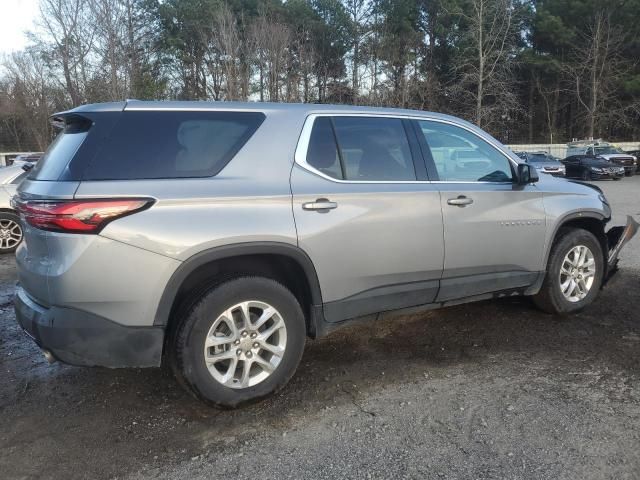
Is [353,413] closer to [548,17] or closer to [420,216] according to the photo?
[420,216]

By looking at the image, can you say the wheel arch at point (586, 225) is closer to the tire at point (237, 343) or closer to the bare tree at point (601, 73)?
the tire at point (237, 343)

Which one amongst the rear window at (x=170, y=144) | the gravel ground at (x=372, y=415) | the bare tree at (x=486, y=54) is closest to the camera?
the gravel ground at (x=372, y=415)

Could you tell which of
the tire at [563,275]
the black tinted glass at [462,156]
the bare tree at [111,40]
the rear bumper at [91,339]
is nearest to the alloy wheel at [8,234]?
the rear bumper at [91,339]

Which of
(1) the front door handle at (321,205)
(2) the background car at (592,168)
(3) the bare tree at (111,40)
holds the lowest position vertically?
(2) the background car at (592,168)

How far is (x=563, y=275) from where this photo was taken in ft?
14.9

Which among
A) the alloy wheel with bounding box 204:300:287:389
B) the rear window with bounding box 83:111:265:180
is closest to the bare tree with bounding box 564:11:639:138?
the rear window with bounding box 83:111:265:180

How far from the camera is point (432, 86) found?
39406 millimetres

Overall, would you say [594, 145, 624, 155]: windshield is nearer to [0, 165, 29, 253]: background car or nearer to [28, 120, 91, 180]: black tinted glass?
[0, 165, 29, 253]: background car

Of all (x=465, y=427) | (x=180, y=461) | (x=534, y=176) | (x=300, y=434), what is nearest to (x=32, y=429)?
(x=180, y=461)

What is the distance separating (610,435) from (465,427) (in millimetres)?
762

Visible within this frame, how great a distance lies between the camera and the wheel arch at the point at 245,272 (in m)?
2.79

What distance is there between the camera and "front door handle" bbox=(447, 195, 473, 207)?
369 centimetres

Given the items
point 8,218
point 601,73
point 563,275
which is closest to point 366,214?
point 563,275

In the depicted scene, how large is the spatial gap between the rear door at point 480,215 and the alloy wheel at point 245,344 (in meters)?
1.34
